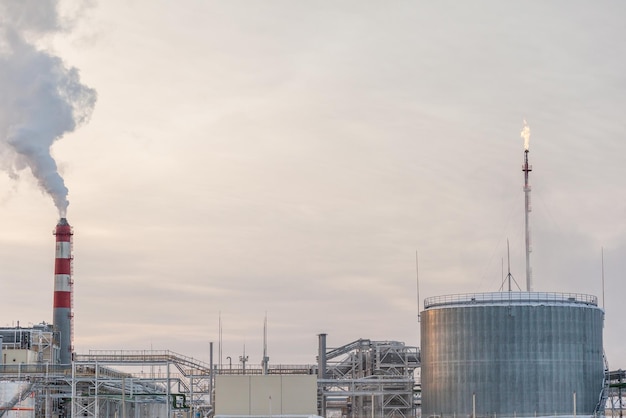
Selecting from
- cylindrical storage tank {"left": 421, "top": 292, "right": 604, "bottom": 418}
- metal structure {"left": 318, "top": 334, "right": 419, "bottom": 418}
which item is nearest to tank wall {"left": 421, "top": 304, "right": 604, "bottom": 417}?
cylindrical storage tank {"left": 421, "top": 292, "right": 604, "bottom": 418}

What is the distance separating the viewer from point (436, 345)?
10419 centimetres

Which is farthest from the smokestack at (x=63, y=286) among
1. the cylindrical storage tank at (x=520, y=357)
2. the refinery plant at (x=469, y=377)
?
the cylindrical storage tank at (x=520, y=357)

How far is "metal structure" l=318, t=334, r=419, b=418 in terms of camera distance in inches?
4500

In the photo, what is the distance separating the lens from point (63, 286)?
12019 centimetres

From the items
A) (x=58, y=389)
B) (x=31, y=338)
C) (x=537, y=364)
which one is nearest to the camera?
(x=537, y=364)

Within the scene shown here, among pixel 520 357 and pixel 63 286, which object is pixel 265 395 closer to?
pixel 520 357

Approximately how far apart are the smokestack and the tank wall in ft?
145

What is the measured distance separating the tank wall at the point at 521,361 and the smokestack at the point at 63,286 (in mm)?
44347

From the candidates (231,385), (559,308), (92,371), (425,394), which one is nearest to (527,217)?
(559,308)

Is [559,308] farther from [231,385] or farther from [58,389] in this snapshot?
[58,389]

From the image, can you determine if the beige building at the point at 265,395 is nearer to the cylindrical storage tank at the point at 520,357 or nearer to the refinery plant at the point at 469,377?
the refinery plant at the point at 469,377

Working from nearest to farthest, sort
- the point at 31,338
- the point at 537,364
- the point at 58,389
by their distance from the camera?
1. the point at 537,364
2. the point at 58,389
3. the point at 31,338

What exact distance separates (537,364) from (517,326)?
156 inches

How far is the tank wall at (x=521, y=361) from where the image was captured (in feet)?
328
